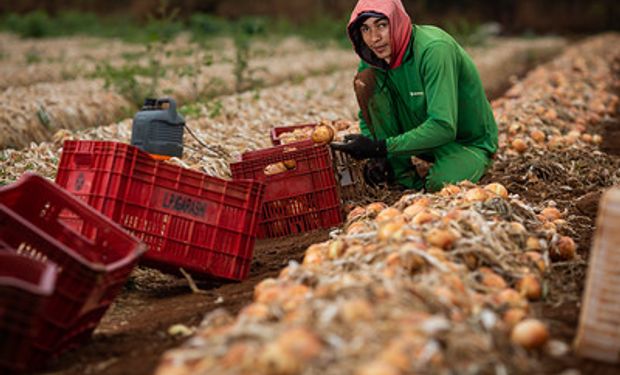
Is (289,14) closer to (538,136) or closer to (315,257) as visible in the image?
(538,136)

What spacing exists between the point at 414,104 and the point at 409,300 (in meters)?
2.75

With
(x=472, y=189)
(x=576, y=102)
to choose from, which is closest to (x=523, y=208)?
(x=472, y=189)

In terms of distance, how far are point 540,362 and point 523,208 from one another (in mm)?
1626

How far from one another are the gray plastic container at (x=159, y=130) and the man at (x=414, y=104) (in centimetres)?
128

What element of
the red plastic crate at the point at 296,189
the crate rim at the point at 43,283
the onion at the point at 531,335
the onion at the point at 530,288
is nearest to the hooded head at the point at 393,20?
the red plastic crate at the point at 296,189

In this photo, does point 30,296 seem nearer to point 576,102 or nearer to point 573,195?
point 573,195

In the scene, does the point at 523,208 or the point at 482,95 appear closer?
the point at 523,208

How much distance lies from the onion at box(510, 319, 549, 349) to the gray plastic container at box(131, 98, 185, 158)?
3.46m

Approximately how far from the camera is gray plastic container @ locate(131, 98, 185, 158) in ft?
18.5

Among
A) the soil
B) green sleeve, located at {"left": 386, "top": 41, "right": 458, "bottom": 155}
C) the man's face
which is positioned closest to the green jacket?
green sleeve, located at {"left": 386, "top": 41, "right": 458, "bottom": 155}

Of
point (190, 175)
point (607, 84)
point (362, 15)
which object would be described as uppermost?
point (362, 15)

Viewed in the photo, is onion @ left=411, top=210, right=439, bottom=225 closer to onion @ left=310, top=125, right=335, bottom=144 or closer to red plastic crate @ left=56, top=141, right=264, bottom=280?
red plastic crate @ left=56, top=141, right=264, bottom=280

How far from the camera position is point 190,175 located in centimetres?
400

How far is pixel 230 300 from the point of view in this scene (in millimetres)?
3748
